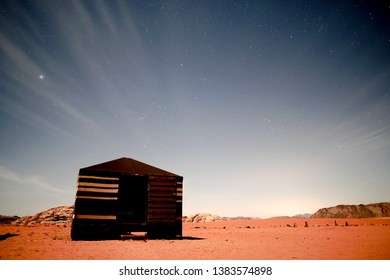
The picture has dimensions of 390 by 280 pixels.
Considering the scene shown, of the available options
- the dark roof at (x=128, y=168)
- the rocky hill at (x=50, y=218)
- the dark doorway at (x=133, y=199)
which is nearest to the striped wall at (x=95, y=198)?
the dark roof at (x=128, y=168)

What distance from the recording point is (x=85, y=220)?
41.4 ft

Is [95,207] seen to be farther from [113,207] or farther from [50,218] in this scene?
[50,218]

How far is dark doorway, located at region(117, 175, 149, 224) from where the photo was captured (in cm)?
1935

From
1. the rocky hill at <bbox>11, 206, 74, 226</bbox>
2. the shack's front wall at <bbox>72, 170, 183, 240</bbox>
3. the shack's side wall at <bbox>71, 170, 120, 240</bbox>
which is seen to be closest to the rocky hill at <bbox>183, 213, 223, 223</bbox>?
the rocky hill at <bbox>11, 206, 74, 226</bbox>

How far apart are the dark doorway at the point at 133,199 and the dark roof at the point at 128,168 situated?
3.95 m

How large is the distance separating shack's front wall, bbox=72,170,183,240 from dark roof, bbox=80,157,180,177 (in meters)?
0.28

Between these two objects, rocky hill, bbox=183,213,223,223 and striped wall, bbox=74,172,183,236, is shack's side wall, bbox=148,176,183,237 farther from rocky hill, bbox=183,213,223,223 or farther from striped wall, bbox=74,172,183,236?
rocky hill, bbox=183,213,223,223

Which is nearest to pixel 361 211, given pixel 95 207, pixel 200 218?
pixel 200 218

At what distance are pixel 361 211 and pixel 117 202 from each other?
230ft

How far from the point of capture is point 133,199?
65.3ft
